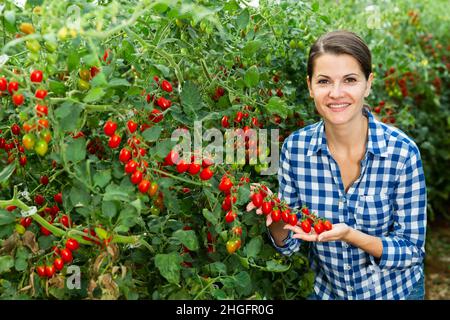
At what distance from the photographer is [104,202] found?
101 centimetres

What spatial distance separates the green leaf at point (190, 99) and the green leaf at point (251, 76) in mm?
118

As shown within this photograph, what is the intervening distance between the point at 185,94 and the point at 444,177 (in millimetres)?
2552

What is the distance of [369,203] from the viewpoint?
1454mm

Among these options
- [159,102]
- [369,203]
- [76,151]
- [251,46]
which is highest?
[251,46]

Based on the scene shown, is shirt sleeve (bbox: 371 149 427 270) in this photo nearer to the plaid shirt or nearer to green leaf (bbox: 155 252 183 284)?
the plaid shirt

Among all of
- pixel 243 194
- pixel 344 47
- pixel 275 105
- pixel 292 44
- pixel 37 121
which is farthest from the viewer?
pixel 292 44

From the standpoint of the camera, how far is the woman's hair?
1.38 m

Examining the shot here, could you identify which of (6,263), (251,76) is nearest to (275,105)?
(251,76)

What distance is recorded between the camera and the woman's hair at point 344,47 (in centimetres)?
138

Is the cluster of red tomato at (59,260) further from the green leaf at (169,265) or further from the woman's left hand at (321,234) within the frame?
the woman's left hand at (321,234)

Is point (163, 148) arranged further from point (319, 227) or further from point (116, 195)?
point (319, 227)

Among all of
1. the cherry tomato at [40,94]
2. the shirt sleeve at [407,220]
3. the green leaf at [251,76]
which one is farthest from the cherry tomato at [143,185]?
the shirt sleeve at [407,220]

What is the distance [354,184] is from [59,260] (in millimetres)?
762
